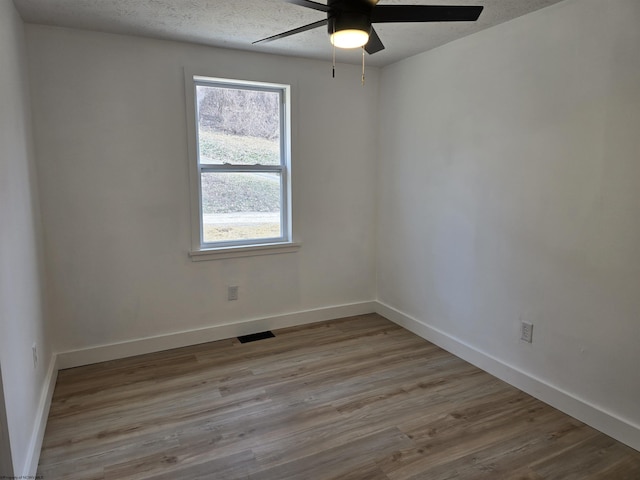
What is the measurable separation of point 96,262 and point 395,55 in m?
2.85

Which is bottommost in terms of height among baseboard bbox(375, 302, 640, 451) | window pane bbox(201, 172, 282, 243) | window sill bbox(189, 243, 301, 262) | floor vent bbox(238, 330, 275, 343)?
floor vent bbox(238, 330, 275, 343)

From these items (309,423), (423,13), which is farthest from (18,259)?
(423,13)

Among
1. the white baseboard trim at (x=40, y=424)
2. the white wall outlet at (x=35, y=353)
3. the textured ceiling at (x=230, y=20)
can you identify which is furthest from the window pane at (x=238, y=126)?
the white baseboard trim at (x=40, y=424)

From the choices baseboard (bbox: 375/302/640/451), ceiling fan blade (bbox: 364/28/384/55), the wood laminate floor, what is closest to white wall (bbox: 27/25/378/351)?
the wood laminate floor

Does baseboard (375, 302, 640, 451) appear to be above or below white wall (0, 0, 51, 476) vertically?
below

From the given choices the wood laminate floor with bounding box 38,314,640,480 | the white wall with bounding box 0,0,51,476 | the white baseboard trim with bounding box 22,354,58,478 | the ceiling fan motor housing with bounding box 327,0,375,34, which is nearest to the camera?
the ceiling fan motor housing with bounding box 327,0,375,34

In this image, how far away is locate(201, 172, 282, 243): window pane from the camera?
337 centimetres

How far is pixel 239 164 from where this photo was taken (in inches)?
135

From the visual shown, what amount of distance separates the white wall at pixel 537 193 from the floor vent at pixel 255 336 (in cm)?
133

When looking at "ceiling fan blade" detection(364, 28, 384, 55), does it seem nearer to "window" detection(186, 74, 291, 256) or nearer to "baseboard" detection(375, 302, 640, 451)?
"window" detection(186, 74, 291, 256)

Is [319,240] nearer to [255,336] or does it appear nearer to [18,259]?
[255,336]

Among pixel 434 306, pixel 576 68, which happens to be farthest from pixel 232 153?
pixel 576 68

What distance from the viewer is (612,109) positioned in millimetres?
2098

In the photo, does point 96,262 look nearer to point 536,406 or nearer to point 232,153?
point 232,153
